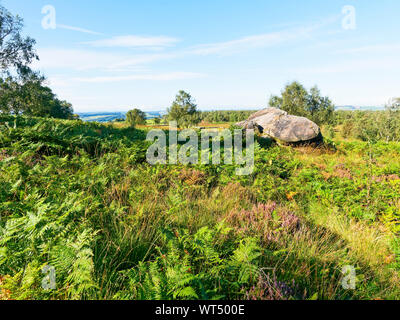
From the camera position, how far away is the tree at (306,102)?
133ft

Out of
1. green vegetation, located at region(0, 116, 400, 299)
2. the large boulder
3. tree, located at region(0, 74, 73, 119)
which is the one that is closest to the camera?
green vegetation, located at region(0, 116, 400, 299)

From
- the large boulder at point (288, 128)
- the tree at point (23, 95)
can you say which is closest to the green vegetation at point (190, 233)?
the large boulder at point (288, 128)

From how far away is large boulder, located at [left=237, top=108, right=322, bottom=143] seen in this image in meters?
11.0

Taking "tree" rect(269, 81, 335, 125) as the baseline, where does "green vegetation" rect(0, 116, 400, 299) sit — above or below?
below

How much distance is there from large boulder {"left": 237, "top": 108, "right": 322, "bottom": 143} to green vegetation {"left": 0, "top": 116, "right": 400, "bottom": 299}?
496 centimetres

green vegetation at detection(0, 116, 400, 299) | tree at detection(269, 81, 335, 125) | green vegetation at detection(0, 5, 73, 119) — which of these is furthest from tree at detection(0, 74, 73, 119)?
tree at detection(269, 81, 335, 125)

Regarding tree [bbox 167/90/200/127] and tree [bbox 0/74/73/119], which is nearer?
tree [bbox 0/74/73/119]

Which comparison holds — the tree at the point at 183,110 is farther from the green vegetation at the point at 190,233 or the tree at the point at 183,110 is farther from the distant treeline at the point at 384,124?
the green vegetation at the point at 190,233

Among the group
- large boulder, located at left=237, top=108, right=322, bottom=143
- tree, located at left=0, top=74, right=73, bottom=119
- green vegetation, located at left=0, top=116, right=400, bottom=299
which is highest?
tree, located at left=0, top=74, right=73, bottom=119

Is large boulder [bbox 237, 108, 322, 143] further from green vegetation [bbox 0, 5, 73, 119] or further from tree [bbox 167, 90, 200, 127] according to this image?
tree [bbox 167, 90, 200, 127]

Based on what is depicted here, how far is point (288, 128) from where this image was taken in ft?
37.6

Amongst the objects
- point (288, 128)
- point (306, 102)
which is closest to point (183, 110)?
point (306, 102)

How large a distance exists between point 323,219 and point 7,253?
14.2ft

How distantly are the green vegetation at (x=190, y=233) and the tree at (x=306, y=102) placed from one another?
124ft
